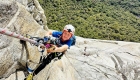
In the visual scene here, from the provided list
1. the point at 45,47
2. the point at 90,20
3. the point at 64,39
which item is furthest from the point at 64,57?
the point at 90,20

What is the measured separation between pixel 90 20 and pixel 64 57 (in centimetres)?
Answer: 8073

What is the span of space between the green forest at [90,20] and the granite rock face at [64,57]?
47687 millimetres

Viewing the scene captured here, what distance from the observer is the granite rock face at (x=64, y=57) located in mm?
Result: 7391

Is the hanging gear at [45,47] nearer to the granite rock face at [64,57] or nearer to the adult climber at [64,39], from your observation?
the adult climber at [64,39]

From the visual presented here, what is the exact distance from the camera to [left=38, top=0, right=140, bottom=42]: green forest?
69.5 metres

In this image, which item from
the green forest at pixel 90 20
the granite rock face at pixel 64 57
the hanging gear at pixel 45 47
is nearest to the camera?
the hanging gear at pixel 45 47

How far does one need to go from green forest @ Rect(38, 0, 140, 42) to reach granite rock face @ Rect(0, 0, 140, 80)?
4769 centimetres

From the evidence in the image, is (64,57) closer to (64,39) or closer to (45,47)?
(64,39)

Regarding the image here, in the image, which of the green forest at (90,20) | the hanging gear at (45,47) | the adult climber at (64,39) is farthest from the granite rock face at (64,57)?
the green forest at (90,20)

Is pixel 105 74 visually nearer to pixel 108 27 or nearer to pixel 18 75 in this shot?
pixel 18 75

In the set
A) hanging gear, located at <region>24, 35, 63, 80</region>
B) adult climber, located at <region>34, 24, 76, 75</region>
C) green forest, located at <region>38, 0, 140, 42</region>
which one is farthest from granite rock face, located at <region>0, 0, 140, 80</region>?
green forest, located at <region>38, 0, 140, 42</region>

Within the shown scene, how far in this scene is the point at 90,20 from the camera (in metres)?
90.2

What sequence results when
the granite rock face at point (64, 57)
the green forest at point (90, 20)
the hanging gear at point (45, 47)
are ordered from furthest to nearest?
the green forest at point (90, 20) → the granite rock face at point (64, 57) → the hanging gear at point (45, 47)

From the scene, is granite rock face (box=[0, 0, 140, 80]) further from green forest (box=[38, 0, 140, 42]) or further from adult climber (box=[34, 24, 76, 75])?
green forest (box=[38, 0, 140, 42])
